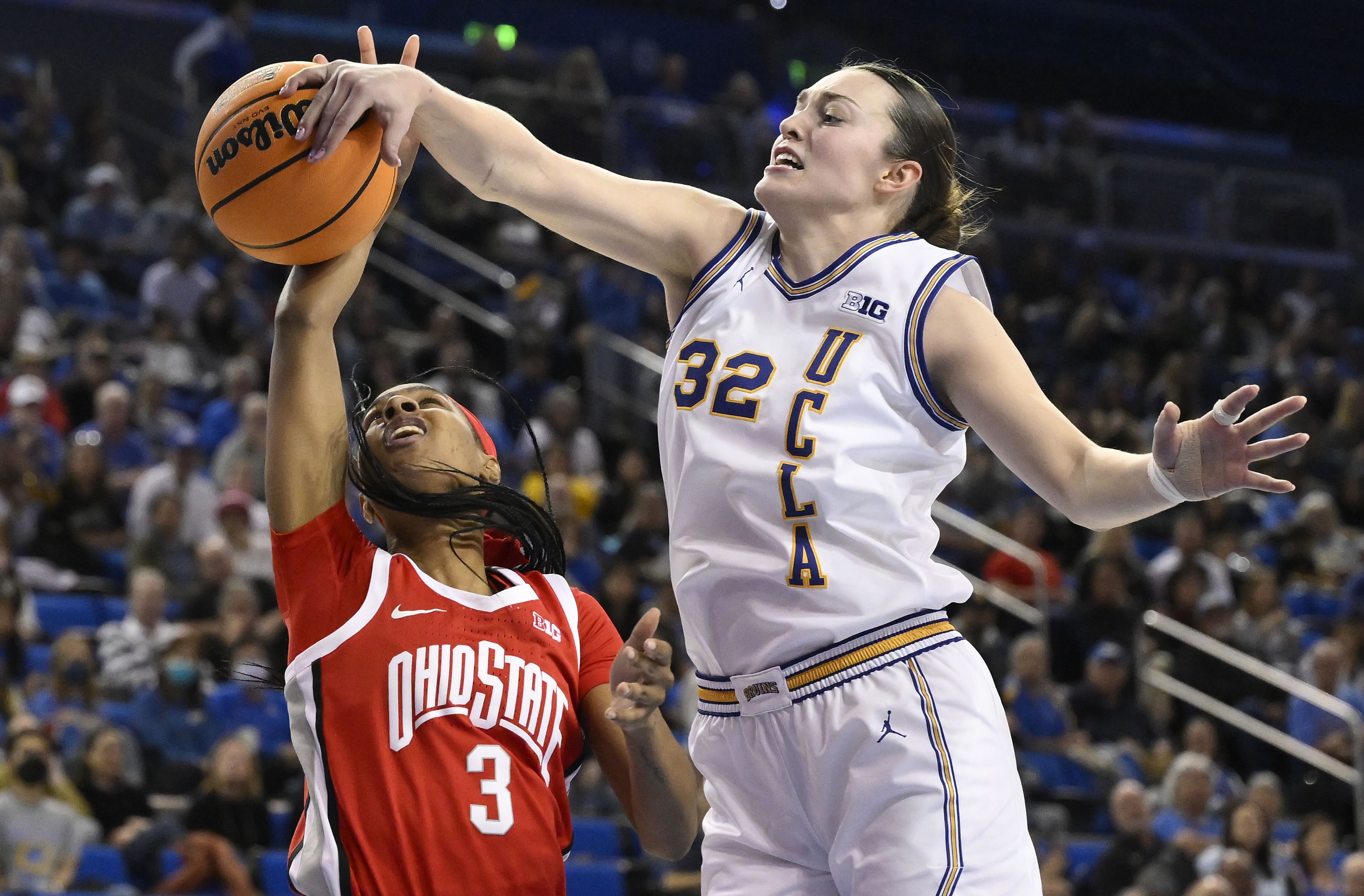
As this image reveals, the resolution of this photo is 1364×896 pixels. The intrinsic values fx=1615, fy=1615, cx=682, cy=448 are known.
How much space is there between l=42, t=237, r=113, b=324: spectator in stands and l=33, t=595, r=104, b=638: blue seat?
10.1 feet

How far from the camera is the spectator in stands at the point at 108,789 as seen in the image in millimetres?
7156

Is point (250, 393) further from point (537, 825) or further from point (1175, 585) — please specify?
point (537, 825)

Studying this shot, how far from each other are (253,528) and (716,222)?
253 inches

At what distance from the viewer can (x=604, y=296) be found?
1284cm

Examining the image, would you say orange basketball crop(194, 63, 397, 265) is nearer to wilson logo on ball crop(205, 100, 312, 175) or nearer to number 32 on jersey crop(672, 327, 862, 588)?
wilson logo on ball crop(205, 100, 312, 175)

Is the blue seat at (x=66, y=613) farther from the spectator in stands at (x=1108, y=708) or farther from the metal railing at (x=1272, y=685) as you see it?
the metal railing at (x=1272, y=685)

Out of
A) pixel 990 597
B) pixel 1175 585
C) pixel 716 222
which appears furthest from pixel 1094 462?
pixel 1175 585

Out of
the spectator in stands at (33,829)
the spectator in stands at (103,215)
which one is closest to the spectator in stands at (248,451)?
the spectator in stands at (33,829)

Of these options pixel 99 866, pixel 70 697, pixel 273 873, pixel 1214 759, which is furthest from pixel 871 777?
pixel 1214 759

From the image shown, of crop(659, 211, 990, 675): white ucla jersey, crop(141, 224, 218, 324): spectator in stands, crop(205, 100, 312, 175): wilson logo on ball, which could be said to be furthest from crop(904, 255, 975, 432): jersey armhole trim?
crop(141, 224, 218, 324): spectator in stands

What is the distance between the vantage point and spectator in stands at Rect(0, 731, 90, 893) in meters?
6.84

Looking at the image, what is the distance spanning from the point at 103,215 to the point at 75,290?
3.19 ft

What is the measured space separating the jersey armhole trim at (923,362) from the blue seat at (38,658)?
247 inches

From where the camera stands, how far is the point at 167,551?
348 inches
